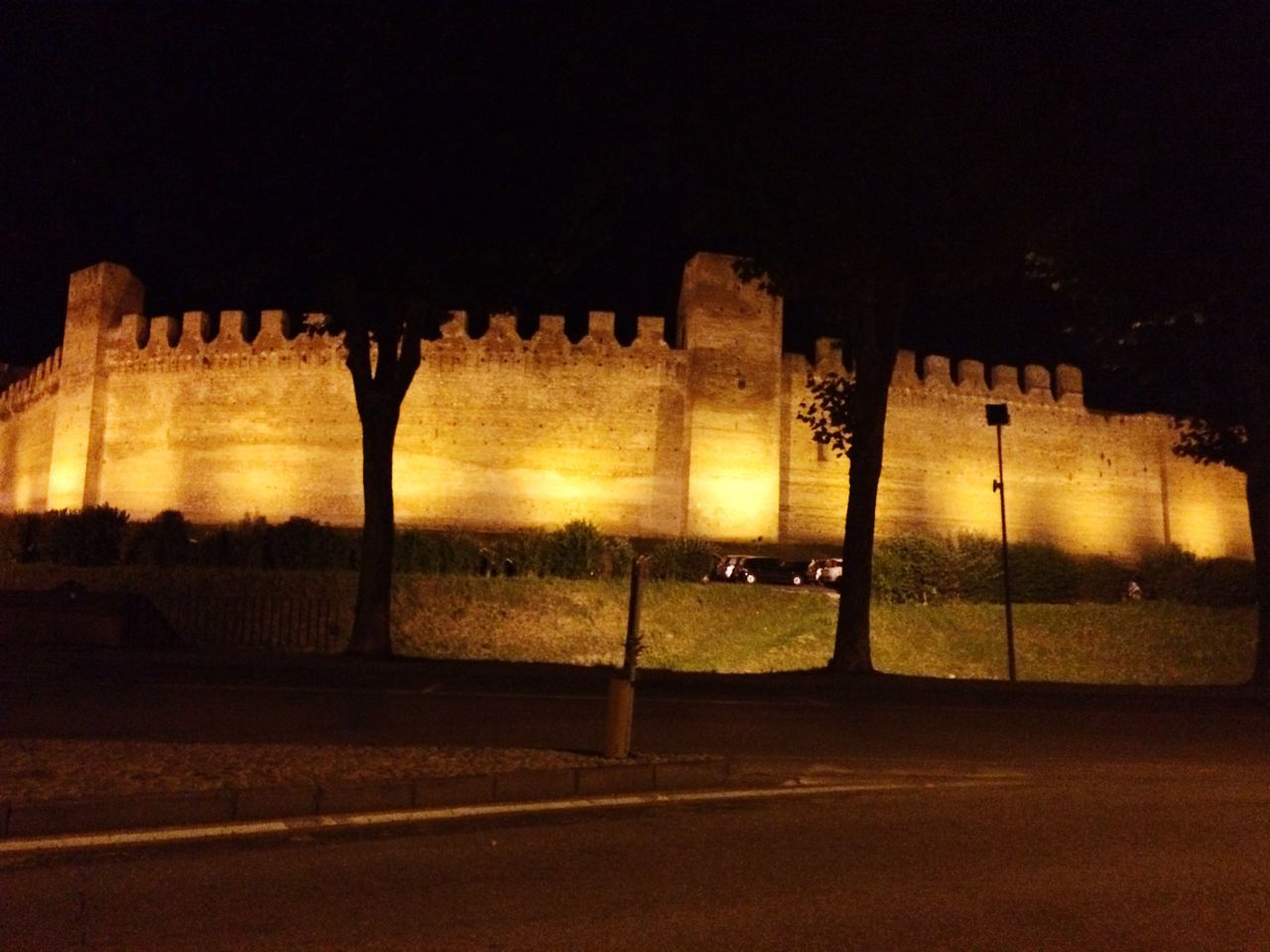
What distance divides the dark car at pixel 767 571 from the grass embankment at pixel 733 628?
12.8 feet

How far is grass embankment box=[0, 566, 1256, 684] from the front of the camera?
21.6 metres

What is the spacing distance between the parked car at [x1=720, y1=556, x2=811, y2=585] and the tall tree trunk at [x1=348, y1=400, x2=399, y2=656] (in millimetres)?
13949

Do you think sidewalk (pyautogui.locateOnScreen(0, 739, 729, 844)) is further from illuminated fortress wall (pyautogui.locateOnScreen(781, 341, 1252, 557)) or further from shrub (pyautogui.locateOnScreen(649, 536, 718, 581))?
illuminated fortress wall (pyautogui.locateOnScreen(781, 341, 1252, 557))

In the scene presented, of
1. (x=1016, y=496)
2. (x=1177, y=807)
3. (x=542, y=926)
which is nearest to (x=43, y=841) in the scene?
(x=542, y=926)

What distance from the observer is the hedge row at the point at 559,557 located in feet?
80.7

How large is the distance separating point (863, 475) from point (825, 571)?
15.0 m

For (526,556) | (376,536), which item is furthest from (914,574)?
(376,536)

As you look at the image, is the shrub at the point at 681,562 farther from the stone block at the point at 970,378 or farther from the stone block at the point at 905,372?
the stone block at the point at 970,378

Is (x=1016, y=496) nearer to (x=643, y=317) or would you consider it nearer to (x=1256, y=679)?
(x=643, y=317)

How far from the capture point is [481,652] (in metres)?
21.7

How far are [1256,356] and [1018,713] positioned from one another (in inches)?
313

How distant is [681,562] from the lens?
25.7 metres

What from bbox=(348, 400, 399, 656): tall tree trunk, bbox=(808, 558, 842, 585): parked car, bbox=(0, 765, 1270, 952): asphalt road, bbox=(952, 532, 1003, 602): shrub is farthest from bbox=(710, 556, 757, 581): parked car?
bbox=(0, 765, 1270, 952): asphalt road

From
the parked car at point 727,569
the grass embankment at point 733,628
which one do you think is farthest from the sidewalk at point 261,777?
the parked car at point 727,569
